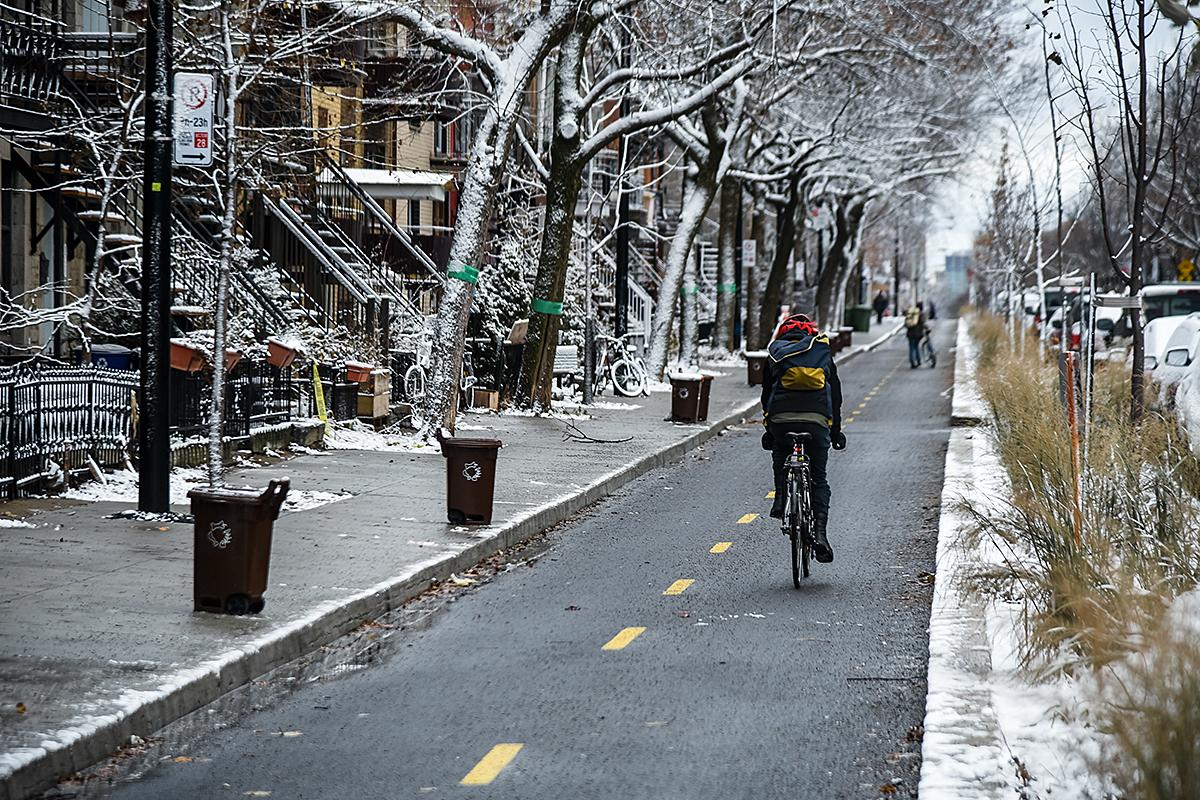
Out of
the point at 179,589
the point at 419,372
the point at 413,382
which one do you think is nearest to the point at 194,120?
the point at 179,589

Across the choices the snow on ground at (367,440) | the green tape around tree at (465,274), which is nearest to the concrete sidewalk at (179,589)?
the snow on ground at (367,440)

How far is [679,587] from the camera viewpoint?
37.1 feet

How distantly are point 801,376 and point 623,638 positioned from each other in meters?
2.83

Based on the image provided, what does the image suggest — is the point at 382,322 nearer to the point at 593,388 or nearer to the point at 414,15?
the point at 414,15

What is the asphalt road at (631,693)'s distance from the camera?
260 inches

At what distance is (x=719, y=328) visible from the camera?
4984cm

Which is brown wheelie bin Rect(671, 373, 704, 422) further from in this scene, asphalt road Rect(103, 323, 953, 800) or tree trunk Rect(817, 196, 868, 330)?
tree trunk Rect(817, 196, 868, 330)

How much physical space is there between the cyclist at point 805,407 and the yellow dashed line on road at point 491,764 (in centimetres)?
471

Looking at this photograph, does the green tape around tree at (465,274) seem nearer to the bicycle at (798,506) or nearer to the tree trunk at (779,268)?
the bicycle at (798,506)

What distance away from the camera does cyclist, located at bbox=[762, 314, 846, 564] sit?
11508 mm

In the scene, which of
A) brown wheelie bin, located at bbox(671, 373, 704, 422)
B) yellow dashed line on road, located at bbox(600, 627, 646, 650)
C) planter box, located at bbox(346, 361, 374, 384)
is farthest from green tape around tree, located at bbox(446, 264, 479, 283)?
yellow dashed line on road, located at bbox(600, 627, 646, 650)

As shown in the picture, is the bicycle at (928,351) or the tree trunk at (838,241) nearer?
the bicycle at (928,351)

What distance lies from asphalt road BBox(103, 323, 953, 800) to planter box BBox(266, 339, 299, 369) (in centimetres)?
594

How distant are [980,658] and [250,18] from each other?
11.5 meters
